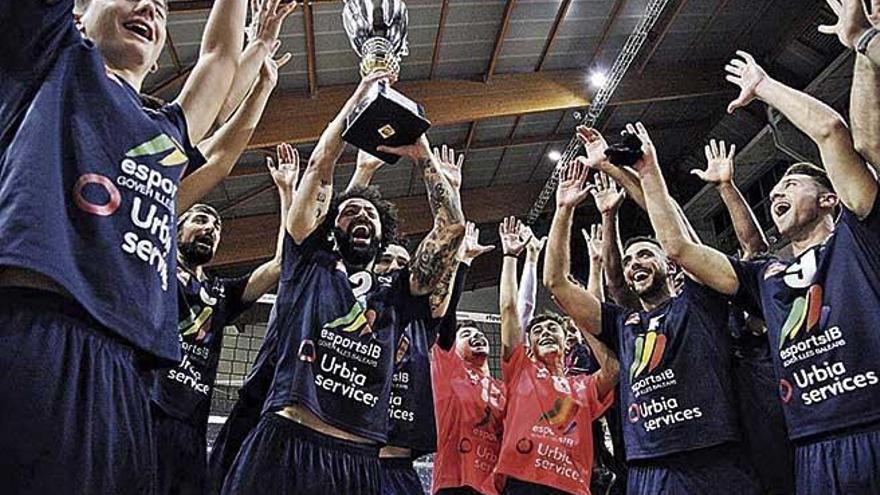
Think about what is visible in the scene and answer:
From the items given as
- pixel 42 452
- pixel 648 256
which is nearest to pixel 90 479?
pixel 42 452

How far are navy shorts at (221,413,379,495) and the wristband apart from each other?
2624 mm

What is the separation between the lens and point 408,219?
49.2 feet

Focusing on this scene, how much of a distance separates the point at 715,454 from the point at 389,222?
6.80 feet

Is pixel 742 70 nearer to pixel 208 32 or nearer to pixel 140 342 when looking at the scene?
pixel 208 32

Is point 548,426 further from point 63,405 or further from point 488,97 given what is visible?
point 488,97

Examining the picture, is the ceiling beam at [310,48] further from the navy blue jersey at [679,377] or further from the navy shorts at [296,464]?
the navy shorts at [296,464]

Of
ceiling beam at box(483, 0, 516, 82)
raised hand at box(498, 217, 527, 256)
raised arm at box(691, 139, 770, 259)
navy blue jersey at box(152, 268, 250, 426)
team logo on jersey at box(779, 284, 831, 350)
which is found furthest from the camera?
ceiling beam at box(483, 0, 516, 82)

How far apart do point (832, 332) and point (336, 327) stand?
2.09 metres

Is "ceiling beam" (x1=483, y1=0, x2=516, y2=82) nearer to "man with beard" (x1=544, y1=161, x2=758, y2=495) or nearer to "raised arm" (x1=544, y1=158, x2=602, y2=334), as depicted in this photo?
"raised arm" (x1=544, y1=158, x2=602, y2=334)

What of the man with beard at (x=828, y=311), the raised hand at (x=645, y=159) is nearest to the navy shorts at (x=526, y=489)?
the man with beard at (x=828, y=311)

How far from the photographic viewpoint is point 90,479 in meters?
1.58

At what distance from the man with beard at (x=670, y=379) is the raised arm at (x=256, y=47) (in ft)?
7.44

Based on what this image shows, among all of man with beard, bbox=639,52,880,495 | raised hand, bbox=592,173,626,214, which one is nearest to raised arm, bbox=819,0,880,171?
man with beard, bbox=639,52,880,495

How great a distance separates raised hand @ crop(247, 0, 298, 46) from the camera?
2.75m
